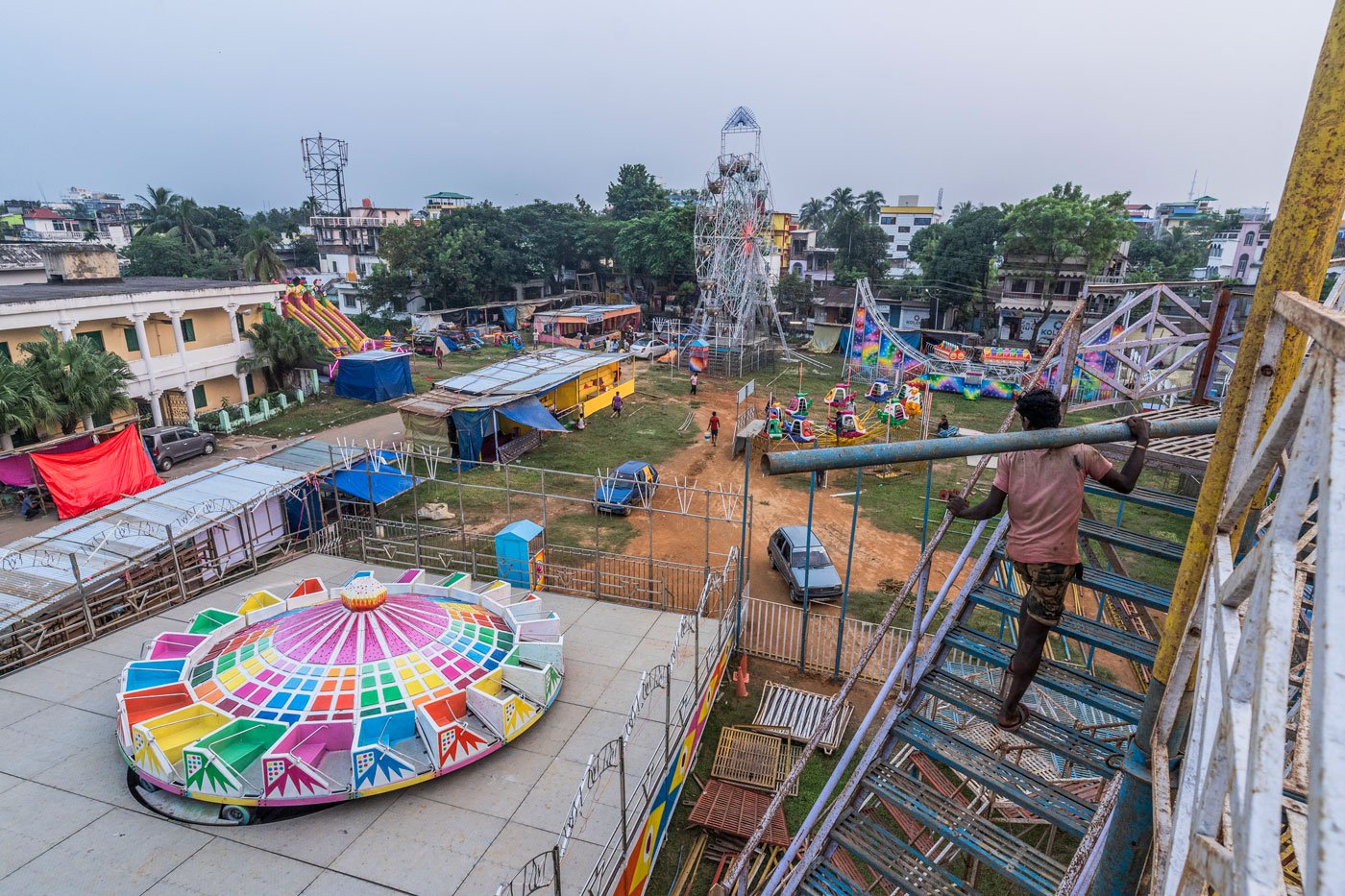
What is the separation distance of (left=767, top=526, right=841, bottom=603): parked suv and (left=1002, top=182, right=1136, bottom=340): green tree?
34.4 m

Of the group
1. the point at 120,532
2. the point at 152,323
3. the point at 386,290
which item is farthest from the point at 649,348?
the point at 120,532

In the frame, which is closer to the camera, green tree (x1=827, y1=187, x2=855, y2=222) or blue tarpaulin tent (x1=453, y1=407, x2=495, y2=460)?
blue tarpaulin tent (x1=453, y1=407, x2=495, y2=460)

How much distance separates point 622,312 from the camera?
4888cm

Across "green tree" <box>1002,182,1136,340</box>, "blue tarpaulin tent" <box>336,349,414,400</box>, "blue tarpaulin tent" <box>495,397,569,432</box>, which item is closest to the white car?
"blue tarpaulin tent" <box>336,349,414,400</box>

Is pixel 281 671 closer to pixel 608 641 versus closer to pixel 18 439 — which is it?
pixel 608 641

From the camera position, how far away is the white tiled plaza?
6297 millimetres

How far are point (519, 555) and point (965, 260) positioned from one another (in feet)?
143

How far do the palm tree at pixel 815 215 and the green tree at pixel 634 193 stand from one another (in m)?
24.5

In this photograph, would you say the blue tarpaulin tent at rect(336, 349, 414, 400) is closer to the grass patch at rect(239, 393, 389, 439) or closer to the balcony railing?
the grass patch at rect(239, 393, 389, 439)

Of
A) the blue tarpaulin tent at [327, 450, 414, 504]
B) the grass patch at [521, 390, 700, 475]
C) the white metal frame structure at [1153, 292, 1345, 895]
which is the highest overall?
the white metal frame structure at [1153, 292, 1345, 895]

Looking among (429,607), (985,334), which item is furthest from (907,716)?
(985,334)

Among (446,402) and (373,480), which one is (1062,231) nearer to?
(446,402)

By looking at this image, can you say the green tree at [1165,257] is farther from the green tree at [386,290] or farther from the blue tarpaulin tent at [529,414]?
the green tree at [386,290]

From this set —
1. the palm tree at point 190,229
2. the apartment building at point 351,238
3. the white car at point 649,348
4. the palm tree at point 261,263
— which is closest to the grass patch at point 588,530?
the white car at point 649,348
